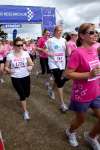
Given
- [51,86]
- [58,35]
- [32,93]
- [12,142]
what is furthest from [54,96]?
[12,142]

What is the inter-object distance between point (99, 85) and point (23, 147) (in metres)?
1.67

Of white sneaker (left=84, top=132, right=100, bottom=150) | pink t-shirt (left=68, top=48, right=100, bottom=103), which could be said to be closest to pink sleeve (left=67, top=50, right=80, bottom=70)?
pink t-shirt (left=68, top=48, right=100, bottom=103)

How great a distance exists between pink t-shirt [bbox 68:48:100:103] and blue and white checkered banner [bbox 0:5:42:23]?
19666 mm

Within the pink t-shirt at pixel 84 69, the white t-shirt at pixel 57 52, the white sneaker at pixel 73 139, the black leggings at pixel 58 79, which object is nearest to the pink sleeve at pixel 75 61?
the pink t-shirt at pixel 84 69

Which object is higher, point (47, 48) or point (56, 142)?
point (47, 48)

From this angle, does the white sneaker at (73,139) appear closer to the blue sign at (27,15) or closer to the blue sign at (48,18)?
the blue sign at (27,15)

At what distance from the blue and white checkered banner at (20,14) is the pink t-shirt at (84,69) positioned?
64.5 feet

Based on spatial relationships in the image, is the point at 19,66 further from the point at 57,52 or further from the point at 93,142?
the point at 93,142

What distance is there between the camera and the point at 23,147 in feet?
20.1

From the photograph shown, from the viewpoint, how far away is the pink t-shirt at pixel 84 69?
512cm

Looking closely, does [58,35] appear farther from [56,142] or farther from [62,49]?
[56,142]

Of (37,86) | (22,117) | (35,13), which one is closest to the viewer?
(22,117)

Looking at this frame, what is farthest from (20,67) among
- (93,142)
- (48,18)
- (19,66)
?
(48,18)

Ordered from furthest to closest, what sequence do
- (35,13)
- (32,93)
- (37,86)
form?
(35,13) < (37,86) < (32,93)
